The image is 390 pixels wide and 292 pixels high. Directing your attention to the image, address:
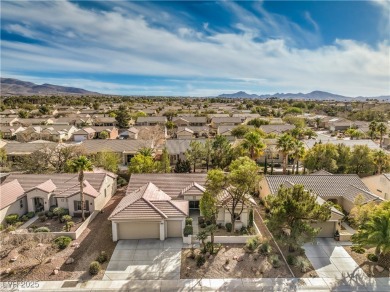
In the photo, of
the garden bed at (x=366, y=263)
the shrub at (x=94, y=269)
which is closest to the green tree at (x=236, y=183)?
the garden bed at (x=366, y=263)

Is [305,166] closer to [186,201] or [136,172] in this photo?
[186,201]

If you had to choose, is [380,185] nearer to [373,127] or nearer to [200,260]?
[200,260]

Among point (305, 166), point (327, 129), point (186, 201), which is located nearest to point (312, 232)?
point (186, 201)

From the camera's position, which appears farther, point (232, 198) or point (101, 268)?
point (232, 198)

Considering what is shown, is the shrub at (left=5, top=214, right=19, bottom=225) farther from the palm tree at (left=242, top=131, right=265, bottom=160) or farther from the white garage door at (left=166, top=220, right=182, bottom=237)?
the palm tree at (left=242, top=131, right=265, bottom=160)

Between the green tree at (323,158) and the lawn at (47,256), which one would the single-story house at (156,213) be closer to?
the lawn at (47,256)

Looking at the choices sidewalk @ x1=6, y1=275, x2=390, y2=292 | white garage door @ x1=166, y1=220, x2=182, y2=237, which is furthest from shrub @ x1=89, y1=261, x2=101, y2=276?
white garage door @ x1=166, y1=220, x2=182, y2=237
